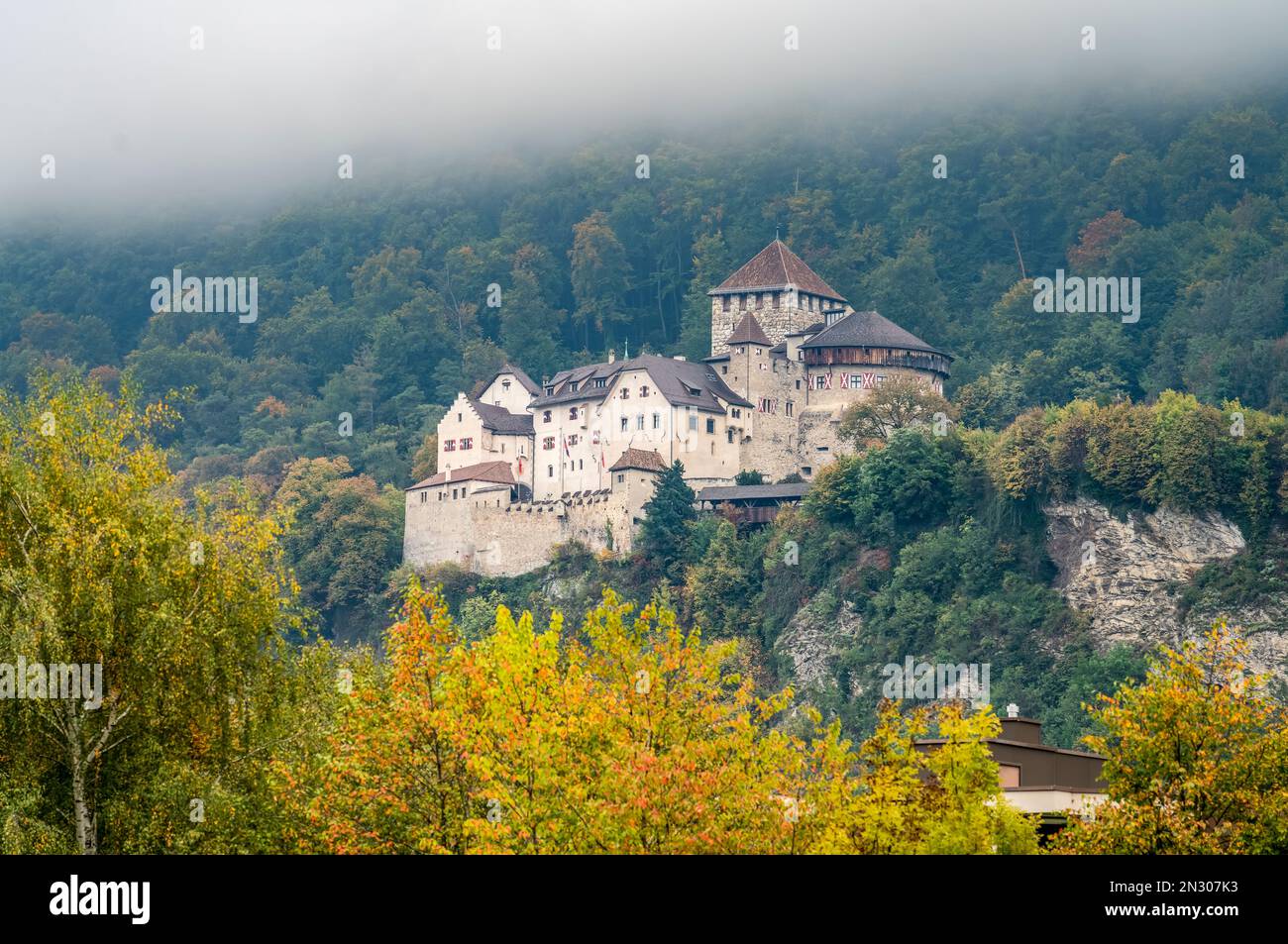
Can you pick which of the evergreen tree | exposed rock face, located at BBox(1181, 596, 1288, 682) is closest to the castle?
the evergreen tree

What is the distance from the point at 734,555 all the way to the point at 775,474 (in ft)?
30.7

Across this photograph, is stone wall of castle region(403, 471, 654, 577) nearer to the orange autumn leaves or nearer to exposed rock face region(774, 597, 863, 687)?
exposed rock face region(774, 597, 863, 687)

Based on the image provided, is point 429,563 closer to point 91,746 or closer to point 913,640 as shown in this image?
point 913,640

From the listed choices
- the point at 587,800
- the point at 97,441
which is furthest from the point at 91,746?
the point at 587,800

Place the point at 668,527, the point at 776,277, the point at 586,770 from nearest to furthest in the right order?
the point at 586,770 → the point at 668,527 → the point at 776,277

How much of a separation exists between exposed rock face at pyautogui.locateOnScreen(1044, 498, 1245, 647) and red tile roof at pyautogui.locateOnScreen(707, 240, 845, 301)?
3254 cm

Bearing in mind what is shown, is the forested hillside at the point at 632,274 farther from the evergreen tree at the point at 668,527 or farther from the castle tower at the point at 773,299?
the evergreen tree at the point at 668,527

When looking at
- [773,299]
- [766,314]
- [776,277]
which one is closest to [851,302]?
[776,277]

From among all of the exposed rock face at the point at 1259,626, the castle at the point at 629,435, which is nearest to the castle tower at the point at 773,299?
the castle at the point at 629,435

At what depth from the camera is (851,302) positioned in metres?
138

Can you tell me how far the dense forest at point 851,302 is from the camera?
9312cm

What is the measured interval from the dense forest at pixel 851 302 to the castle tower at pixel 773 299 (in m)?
8.70

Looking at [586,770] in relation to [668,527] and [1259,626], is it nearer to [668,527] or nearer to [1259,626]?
[1259,626]

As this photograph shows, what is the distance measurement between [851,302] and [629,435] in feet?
107
